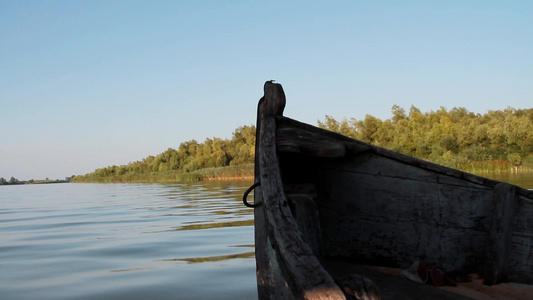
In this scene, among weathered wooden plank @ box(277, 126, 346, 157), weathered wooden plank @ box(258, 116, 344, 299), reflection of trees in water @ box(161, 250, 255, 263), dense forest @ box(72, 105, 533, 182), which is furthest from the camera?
dense forest @ box(72, 105, 533, 182)

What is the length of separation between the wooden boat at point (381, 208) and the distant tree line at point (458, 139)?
2806 cm

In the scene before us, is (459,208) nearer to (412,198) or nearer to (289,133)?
(412,198)

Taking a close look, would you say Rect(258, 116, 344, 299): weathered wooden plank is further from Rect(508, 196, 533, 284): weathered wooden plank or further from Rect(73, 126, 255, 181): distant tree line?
Rect(73, 126, 255, 181): distant tree line

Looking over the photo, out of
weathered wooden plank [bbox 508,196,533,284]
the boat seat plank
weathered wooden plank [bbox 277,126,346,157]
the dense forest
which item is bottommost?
the boat seat plank

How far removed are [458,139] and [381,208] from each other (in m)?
41.3

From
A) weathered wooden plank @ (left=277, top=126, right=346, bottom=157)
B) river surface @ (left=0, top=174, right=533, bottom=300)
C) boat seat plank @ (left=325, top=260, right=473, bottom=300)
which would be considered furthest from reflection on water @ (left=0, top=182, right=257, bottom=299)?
weathered wooden plank @ (left=277, top=126, right=346, bottom=157)

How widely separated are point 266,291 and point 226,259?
333 cm

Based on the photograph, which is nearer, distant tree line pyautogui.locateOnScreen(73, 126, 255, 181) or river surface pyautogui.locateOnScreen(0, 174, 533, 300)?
river surface pyautogui.locateOnScreen(0, 174, 533, 300)

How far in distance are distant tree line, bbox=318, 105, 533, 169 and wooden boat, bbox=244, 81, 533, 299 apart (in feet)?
92.1

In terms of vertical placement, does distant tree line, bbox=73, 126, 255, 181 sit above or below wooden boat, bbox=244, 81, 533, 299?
above

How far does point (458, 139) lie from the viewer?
4212 centimetres

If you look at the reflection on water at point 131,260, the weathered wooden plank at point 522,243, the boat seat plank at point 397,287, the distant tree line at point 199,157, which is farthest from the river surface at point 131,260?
the distant tree line at point 199,157

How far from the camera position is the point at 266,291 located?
2.85 meters

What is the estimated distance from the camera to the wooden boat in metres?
3.16
